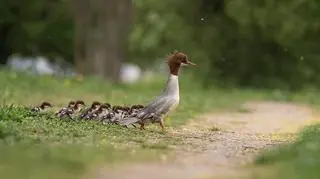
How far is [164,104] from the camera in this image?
1155cm

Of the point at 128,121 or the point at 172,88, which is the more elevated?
the point at 172,88

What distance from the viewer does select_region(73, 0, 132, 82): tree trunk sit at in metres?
24.5

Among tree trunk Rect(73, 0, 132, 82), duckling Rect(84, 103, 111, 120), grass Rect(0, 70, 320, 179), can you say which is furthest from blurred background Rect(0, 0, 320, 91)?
duckling Rect(84, 103, 111, 120)

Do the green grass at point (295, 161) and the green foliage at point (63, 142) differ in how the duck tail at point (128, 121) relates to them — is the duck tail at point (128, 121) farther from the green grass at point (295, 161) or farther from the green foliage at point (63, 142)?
the green grass at point (295, 161)

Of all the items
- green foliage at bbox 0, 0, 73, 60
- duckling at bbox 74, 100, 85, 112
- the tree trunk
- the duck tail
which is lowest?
the duck tail

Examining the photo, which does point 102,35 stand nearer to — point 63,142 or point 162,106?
point 162,106

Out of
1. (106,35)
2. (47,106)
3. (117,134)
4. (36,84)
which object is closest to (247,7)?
(106,35)

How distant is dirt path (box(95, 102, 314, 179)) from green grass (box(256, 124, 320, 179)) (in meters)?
0.30

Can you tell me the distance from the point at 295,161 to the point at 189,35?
68.8ft

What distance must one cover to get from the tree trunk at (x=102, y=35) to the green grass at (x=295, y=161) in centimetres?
1542

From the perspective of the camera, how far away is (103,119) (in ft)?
39.3

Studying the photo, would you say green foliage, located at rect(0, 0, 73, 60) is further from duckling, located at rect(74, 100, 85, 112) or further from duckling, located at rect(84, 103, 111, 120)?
duckling, located at rect(84, 103, 111, 120)

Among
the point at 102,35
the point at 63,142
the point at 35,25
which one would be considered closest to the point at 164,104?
the point at 63,142

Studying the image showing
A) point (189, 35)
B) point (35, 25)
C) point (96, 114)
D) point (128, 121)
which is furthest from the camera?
point (35, 25)
